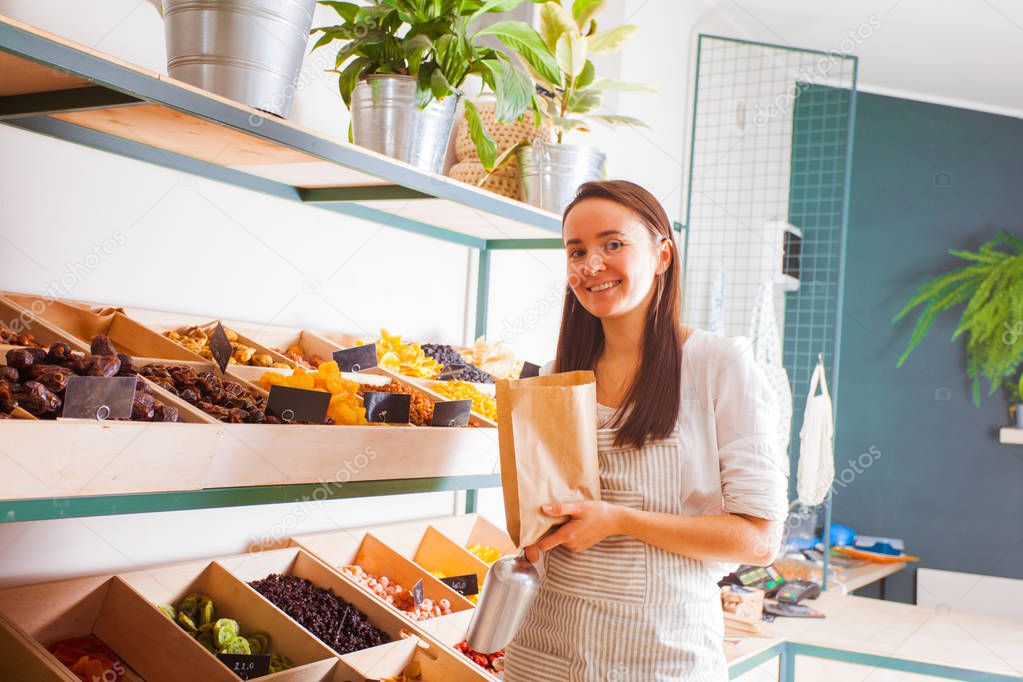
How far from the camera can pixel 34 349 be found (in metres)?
1.40

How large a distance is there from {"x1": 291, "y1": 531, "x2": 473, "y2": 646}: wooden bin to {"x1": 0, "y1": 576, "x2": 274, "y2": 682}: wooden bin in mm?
515

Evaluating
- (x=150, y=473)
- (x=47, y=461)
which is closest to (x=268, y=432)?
(x=150, y=473)

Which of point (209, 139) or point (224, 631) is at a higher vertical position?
point (209, 139)

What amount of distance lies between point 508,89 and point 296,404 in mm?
906

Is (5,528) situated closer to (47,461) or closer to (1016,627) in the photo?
(47,461)

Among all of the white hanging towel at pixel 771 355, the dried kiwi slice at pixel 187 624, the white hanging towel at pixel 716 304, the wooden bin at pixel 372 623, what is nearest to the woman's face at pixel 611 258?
the wooden bin at pixel 372 623

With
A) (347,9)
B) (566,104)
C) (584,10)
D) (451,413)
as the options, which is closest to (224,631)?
(451,413)

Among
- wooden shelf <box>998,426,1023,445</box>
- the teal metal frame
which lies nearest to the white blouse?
the teal metal frame

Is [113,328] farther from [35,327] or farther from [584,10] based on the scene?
[584,10]

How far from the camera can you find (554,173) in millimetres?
2654

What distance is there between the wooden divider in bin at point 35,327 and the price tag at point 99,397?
358 mm

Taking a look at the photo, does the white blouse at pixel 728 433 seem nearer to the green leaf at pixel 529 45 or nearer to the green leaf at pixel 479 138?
the green leaf at pixel 479 138

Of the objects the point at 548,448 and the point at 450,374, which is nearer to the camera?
the point at 548,448

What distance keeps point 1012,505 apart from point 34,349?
251 inches
